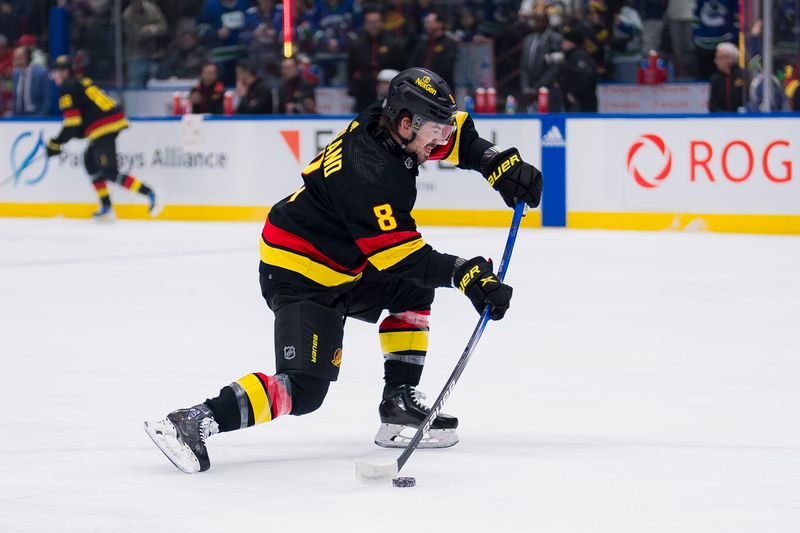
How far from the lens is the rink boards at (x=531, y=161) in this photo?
9859 mm

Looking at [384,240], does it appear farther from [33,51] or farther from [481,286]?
[33,51]

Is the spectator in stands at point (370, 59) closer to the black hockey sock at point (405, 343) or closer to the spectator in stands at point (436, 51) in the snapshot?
the spectator in stands at point (436, 51)

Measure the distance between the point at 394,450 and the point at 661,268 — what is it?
448 centimetres

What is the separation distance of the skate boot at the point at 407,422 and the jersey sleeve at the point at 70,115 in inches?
321

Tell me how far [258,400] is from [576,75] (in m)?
7.84

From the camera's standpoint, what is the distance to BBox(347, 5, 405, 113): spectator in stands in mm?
12031

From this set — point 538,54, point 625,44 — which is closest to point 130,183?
point 538,54

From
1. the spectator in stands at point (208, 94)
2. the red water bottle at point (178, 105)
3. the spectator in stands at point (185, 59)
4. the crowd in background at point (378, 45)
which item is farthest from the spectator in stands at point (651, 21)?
the spectator in stands at point (185, 59)

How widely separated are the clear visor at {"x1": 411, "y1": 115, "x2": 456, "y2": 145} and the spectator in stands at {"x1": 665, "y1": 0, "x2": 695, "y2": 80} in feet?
25.2

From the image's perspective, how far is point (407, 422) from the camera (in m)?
4.09

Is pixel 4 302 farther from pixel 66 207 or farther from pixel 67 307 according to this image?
pixel 66 207

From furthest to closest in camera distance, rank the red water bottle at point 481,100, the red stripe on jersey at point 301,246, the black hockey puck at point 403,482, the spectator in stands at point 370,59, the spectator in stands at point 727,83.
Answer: the spectator in stands at point 370,59, the red water bottle at point 481,100, the spectator in stands at point 727,83, the red stripe on jersey at point 301,246, the black hockey puck at point 403,482

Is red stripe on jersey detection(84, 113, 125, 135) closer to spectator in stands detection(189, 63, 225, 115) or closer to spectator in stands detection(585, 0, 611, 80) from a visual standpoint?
spectator in stands detection(189, 63, 225, 115)

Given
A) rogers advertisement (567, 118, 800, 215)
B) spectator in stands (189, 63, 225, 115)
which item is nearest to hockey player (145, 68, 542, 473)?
rogers advertisement (567, 118, 800, 215)
